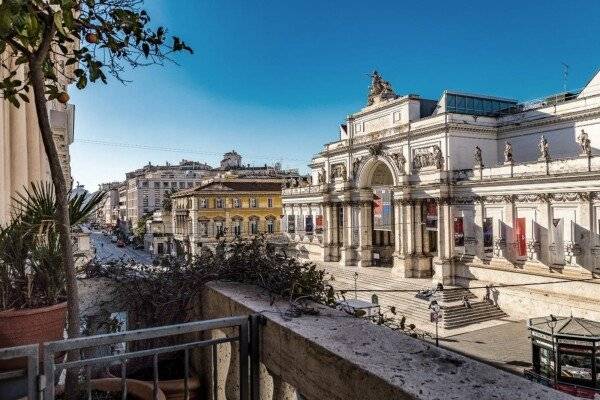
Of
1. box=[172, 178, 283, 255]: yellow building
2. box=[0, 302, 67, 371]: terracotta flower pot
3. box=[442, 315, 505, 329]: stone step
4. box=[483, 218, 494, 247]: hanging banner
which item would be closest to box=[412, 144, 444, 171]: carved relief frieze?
box=[483, 218, 494, 247]: hanging banner

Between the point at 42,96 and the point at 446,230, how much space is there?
26.5 meters

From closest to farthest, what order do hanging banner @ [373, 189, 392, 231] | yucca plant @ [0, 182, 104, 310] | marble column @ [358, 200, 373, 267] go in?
yucca plant @ [0, 182, 104, 310]
hanging banner @ [373, 189, 392, 231]
marble column @ [358, 200, 373, 267]

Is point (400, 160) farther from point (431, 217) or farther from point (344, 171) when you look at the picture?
point (344, 171)

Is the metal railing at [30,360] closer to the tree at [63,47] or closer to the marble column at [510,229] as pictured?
the tree at [63,47]

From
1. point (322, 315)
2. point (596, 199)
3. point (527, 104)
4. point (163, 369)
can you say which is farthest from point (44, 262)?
point (527, 104)

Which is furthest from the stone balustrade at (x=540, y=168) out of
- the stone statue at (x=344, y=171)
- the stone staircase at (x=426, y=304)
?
the stone statue at (x=344, y=171)

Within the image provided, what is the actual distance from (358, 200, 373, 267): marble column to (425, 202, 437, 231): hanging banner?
6489mm

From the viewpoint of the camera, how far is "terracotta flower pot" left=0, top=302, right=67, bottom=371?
3.57m

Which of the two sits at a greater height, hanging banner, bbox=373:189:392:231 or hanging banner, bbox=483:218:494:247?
hanging banner, bbox=373:189:392:231

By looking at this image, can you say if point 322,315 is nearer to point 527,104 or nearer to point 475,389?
point 475,389

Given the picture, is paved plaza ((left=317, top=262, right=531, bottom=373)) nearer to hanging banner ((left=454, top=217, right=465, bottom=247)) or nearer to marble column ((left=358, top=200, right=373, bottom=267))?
hanging banner ((left=454, top=217, right=465, bottom=247))

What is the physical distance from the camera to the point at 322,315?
3.47m

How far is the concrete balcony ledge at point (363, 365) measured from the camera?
2.15 metres

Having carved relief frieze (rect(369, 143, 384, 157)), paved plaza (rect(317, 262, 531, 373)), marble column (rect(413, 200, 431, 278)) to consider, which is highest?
carved relief frieze (rect(369, 143, 384, 157))
